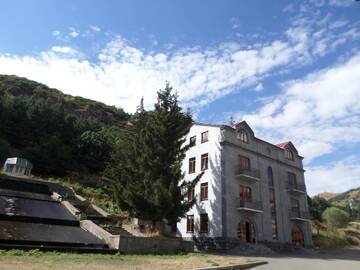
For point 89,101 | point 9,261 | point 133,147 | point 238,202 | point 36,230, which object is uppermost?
point 89,101

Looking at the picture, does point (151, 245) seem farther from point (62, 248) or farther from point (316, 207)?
point (316, 207)

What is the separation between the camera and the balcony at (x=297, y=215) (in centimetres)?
3534

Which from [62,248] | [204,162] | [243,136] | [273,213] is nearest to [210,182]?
[204,162]

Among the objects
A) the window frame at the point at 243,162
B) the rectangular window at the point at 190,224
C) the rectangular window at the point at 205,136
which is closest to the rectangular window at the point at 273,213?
the window frame at the point at 243,162

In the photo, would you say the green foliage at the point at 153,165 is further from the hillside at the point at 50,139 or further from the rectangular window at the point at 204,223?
the hillside at the point at 50,139

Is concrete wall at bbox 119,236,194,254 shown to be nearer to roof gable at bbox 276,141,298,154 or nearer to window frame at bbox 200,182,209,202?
window frame at bbox 200,182,209,202

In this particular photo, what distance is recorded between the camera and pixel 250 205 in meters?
30.3

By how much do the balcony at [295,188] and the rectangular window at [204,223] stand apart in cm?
1162

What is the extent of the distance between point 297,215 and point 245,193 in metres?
8.87

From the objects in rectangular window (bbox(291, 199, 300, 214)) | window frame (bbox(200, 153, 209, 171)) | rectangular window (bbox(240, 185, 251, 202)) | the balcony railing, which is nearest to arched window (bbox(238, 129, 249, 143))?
window frame (bbox(200, 153, 209, 171))

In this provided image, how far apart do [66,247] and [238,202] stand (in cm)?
1827

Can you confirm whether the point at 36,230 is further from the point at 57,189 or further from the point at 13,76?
the point at 13,76

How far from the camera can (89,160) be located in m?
53.1

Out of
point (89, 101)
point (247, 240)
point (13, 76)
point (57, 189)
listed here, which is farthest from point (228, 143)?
point (13, 76)
